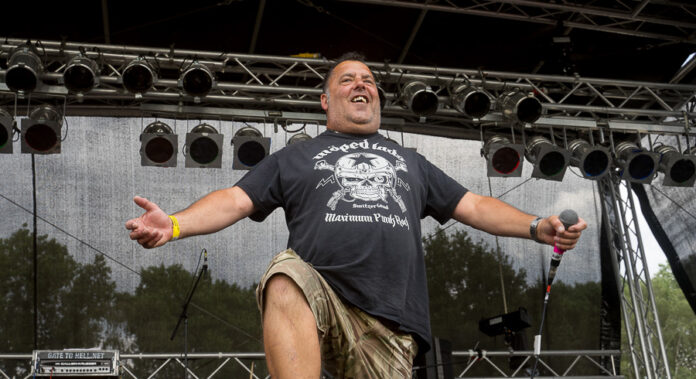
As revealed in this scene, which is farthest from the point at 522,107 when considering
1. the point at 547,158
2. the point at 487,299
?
the point at 487,299

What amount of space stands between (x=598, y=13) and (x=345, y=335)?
16.0 ft

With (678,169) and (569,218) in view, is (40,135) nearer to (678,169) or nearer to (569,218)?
(569,218)

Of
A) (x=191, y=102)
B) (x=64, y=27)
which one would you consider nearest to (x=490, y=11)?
(x=191, y=102)

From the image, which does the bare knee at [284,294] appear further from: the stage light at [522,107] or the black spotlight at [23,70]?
the stage light at [522,107]

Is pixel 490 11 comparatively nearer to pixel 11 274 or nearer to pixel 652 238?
pixel 652 238

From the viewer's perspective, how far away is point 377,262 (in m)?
1.81

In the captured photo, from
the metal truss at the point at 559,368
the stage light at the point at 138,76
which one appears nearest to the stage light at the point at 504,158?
the metal truss at the point at 559,368

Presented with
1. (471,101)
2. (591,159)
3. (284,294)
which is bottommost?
(284,294)

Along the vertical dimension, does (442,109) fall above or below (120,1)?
below

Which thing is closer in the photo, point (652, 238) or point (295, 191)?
point (295, 191)

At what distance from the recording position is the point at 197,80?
570 cm

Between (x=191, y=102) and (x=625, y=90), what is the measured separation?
4154 millimetres

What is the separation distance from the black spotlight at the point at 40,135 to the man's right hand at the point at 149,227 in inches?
178

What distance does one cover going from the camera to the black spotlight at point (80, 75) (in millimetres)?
5383
